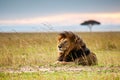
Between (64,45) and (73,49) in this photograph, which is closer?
(64,45)

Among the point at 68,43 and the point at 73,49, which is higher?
the point at 68,43

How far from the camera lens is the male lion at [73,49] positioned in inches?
454

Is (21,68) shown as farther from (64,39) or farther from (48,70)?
(64,39)

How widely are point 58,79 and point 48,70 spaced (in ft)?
6.03

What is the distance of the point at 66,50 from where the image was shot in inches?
456

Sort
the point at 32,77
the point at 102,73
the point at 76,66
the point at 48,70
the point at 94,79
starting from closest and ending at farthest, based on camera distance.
→ the point at 94,79
the point at 32,77
the point at 102,73
the point at 48,70
the point at 76,66

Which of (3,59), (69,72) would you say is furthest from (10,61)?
(69,72)

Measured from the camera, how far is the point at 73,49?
11648 millimetres

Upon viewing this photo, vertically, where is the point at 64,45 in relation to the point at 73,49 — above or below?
above

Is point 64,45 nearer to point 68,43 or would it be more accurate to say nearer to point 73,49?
point 68,43

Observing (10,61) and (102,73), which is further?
(10,61)

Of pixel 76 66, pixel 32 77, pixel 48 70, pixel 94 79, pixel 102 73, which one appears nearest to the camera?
pixel 94 79

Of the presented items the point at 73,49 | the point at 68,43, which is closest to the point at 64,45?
the point at 68,43

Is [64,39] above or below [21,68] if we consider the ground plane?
above
